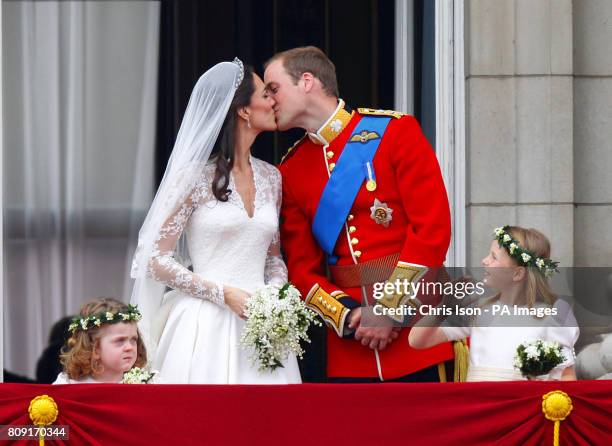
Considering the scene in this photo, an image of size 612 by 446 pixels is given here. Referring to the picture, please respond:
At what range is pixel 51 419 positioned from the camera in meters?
5.15

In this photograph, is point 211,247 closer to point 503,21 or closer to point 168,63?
point 503,21

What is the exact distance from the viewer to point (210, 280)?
Answer: 6.11 meters

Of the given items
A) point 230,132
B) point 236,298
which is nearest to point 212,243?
point 236,298

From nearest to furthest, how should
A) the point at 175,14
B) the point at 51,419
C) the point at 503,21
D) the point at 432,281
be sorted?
the point at 51,419 → the point at 432,281 → the point at 503,21 → the point at 175,14

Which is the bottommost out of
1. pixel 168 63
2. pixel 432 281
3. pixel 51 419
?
pixel 51 419

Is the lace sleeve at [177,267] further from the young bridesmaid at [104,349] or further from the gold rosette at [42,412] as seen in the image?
the gold rosette at [42,412]

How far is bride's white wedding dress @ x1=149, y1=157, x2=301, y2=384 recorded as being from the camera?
Result: 237 inches

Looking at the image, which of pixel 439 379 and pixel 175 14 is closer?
pixel 439 379

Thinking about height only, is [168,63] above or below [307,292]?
above

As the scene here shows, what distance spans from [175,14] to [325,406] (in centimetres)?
438

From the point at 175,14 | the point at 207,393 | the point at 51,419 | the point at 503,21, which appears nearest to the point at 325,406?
the point at 207,393

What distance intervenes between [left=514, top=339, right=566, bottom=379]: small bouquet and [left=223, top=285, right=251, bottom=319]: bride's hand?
109 cm

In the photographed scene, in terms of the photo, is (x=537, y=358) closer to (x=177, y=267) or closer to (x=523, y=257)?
(x=523, y=257)

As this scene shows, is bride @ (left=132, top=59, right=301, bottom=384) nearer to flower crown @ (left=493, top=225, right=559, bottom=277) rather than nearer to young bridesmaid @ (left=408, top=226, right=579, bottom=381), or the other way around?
young bridesmaid @ (left=408, top=226, right=579, bottom=381)
